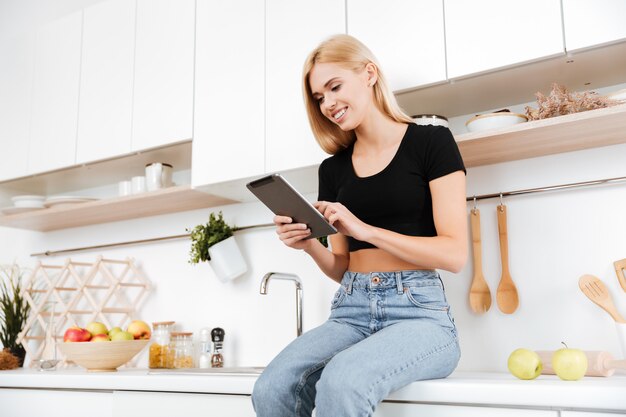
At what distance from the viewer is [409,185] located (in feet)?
4.49

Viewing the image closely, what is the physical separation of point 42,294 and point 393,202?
1965mm

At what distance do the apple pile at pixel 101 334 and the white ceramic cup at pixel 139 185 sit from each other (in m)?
0.48

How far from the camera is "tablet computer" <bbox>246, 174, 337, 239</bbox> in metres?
1.22

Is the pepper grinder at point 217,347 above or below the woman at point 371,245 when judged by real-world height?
below

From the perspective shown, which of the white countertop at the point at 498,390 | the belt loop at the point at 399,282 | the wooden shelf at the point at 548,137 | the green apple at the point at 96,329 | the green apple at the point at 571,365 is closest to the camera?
the white countertop at the point at 498,390

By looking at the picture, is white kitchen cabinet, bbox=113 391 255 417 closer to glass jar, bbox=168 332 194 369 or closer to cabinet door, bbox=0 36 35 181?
glass jar, bbox=168 332 194 369

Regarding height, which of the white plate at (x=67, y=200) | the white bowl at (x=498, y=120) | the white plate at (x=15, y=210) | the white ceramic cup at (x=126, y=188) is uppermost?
the white bowl at (x=498, y=120)

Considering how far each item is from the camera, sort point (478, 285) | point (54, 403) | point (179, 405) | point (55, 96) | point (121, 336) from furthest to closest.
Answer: point (55, 96) < point (121, 336) < point (54, 403) < point (478, 285) < point (179, 405)

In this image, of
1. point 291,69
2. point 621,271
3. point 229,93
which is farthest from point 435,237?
point 229,93

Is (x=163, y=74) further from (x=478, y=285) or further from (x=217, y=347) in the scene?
(x=478, y=285)

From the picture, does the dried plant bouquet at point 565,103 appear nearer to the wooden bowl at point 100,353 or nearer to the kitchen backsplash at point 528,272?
the kitchen backsplash at point 528,272

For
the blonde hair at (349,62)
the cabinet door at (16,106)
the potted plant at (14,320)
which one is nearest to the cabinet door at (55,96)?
the cabinet door at (16,106)

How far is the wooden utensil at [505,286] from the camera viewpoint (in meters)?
1.64

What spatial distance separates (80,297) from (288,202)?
1481 millimetres
